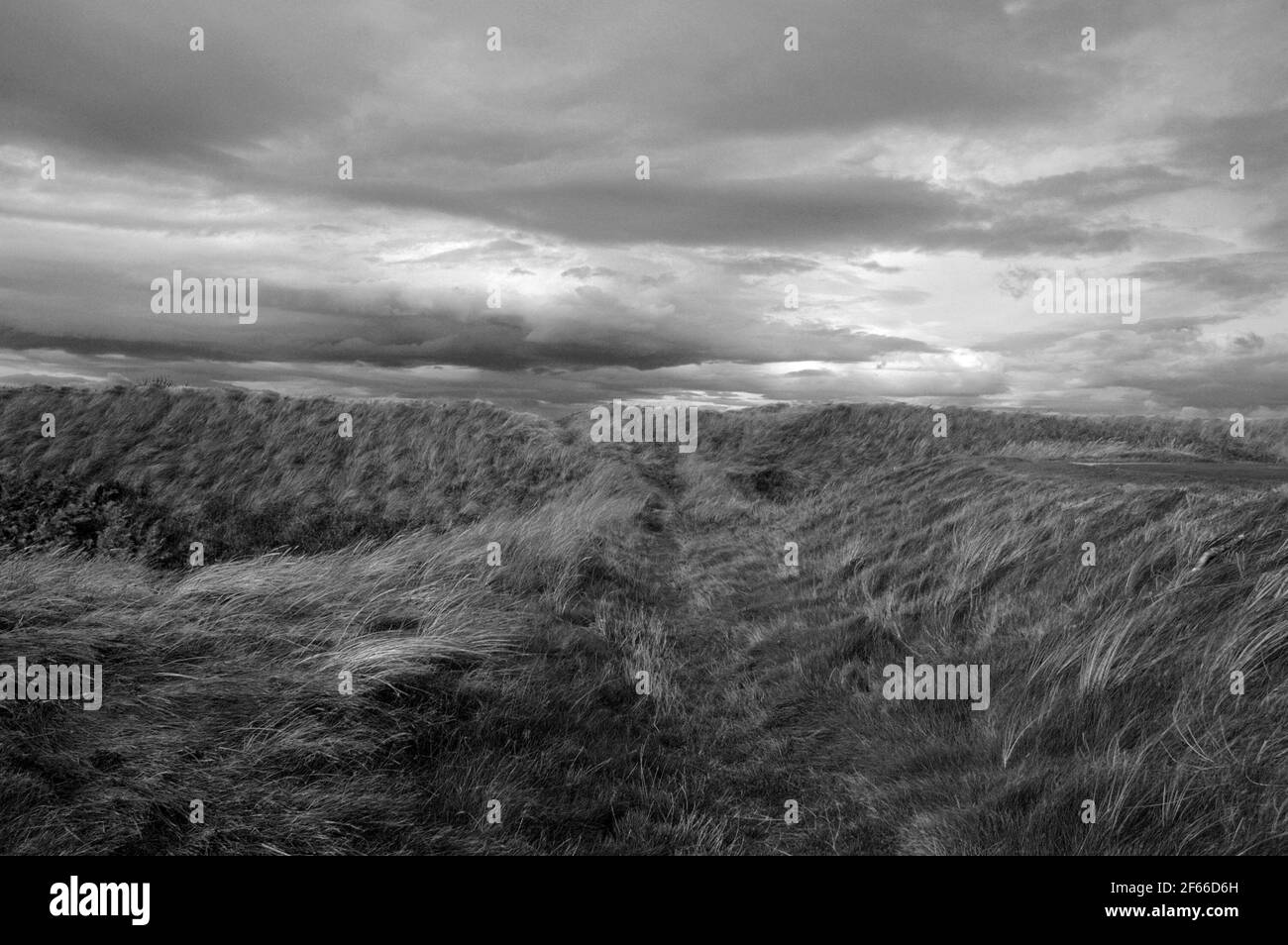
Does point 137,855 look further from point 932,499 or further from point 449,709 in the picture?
point 932,499

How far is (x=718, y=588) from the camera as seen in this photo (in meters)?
11.4

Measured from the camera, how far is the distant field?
4.36m

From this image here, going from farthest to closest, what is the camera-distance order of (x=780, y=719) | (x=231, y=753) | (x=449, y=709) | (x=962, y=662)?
(x=962, y=662), (x=780, y=719), (x=449, y=709), (x=231, y=753)

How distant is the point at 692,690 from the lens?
23.9 ft

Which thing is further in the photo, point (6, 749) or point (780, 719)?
point (780, 719)

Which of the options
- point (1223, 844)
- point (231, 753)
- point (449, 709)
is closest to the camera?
point (1223, 844)

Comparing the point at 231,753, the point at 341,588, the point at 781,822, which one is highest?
the point at 341,588

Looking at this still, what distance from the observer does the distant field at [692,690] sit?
172 inches

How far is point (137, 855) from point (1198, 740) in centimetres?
633
